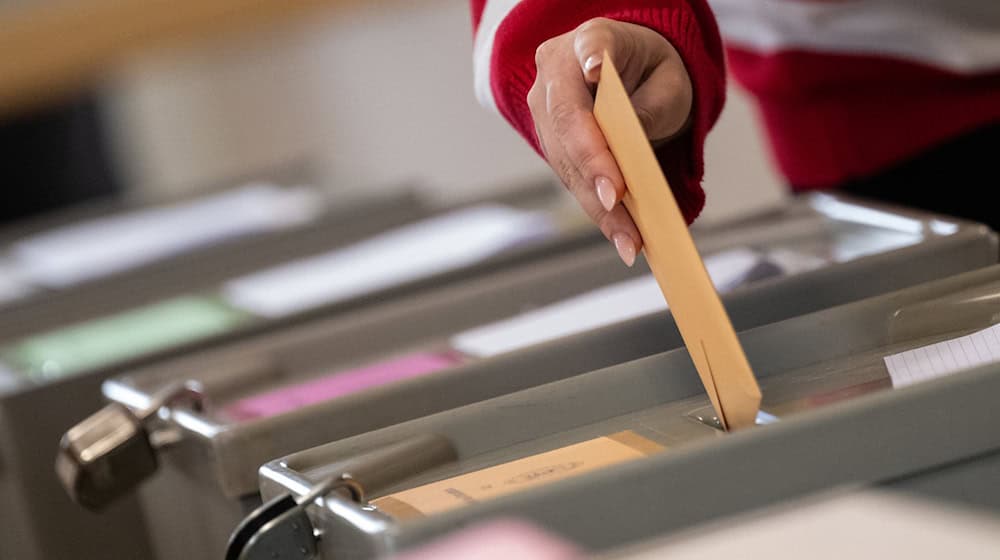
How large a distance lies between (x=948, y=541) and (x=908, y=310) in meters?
0.33

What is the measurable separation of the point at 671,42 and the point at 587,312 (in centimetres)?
23

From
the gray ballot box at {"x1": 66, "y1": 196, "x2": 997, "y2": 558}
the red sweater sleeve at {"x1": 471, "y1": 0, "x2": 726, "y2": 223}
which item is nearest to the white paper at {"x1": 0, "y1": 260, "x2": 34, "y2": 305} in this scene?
the gray ballot box at {"x1": 66, "y1": 196, "x2": 997, "y2": 558}

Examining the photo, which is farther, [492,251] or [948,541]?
[492,251]

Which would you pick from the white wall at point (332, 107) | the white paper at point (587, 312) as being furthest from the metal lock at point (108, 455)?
the white wall at point (332, 107)

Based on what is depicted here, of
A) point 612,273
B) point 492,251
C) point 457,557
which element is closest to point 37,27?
point 492,251

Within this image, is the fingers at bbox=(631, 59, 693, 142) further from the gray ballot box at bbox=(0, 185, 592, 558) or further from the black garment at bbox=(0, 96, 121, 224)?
the black garment at bbox=(0, 96, 121, 224)

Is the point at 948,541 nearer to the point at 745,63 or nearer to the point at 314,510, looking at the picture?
the point at 314,510

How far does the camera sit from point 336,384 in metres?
0.90

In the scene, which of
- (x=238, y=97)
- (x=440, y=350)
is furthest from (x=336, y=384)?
(x=238, y=97)

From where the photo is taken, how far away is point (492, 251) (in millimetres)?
1266

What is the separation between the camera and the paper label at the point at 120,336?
113 centimetres

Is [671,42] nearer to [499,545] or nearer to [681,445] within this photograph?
[681,445]

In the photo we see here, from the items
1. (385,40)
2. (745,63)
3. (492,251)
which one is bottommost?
(492,251)

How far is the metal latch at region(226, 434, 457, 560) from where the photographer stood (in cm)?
60
